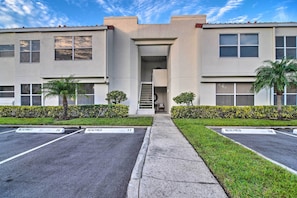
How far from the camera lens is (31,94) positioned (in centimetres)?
1404

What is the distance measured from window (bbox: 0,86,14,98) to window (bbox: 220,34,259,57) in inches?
683

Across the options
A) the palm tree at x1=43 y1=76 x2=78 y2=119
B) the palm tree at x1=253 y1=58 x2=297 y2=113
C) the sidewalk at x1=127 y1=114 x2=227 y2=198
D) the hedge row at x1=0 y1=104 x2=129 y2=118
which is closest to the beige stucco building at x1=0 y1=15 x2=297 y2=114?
the hedge row at x1=0 y1=104 x2=129 y2=118

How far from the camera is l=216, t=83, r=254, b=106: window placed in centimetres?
1319

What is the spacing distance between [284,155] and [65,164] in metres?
5.97

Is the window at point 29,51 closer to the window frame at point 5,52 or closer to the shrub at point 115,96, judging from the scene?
the window frame at point 5,52

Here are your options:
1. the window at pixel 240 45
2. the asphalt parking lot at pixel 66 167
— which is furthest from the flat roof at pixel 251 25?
the asphalt parking lot at pixel 66 167

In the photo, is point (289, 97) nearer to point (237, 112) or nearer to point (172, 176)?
point (237, 112)

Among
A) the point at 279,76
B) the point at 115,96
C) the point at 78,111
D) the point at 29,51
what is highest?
the point at 29,51

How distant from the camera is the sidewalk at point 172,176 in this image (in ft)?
8.80

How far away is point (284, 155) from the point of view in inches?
192

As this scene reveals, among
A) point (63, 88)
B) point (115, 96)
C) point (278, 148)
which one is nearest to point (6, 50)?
point (63, 88)

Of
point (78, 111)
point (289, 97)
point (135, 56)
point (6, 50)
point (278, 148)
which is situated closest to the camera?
point (278, 148)

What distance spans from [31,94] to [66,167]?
41.8ft

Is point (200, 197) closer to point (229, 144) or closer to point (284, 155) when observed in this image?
point (229, 144)
